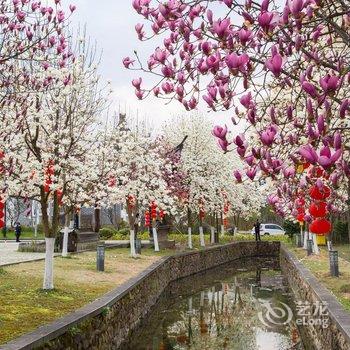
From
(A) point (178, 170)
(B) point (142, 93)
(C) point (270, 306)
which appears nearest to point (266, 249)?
(A) point (178, 170)

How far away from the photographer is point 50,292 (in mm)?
14078

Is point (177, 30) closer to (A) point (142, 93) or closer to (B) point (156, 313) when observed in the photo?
(A) point (142, 93)

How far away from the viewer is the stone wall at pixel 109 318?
8.55 metres

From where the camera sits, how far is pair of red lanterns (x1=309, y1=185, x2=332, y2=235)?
15.5 feet

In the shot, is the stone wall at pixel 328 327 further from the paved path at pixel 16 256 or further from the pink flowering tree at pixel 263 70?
the paved path at pixel 16 256

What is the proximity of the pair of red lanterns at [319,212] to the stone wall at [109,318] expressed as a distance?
4.65 m

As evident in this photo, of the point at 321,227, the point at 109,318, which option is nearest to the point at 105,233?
the point at 109,318

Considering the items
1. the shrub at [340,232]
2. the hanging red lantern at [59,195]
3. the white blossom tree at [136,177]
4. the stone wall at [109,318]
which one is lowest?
the stone wall at [109,318]

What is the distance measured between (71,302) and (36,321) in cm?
246

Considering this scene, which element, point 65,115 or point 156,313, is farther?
point 156,313

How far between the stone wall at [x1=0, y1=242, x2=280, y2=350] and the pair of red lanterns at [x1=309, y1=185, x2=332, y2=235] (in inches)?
183

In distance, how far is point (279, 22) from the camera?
391 cm

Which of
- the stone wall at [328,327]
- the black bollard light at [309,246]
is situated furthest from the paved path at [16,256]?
the stone wall at [328,327]

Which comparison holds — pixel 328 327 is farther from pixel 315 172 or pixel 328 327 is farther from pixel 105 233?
pixel 105 233
